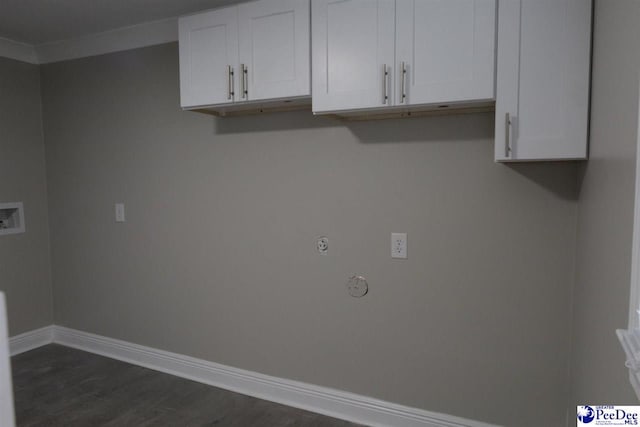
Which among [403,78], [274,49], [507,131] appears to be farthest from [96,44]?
[507,131]

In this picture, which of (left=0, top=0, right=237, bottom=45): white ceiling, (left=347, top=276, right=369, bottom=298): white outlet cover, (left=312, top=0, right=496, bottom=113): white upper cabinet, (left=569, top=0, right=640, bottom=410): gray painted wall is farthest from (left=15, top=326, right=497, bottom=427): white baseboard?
(left=0, top=0, right=237, bottom=45): white ceiling

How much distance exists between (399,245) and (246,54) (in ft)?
4.20

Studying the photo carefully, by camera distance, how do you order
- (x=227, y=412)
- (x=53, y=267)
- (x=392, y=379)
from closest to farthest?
1. (x=392, y=379)
2. (x=227, y=412)
3. (x=53, y=267)

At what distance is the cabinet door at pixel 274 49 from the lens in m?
2.22

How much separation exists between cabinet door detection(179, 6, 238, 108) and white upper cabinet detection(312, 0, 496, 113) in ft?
1.63

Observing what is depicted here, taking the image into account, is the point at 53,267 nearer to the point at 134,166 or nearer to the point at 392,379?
the point at 134,166

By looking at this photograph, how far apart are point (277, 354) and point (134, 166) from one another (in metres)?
1.66

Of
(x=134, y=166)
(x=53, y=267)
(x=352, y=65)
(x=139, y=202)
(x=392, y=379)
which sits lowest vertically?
(x=392, y=379)

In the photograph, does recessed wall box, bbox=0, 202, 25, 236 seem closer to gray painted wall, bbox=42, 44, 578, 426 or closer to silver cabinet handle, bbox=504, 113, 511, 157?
gray painted wall, bbox=42, 44, 578, 426

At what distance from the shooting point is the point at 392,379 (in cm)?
250

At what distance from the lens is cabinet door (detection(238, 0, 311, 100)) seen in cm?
222

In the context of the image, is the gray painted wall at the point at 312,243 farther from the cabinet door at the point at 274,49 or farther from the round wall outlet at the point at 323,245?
the cabinet door at the point at 274,49

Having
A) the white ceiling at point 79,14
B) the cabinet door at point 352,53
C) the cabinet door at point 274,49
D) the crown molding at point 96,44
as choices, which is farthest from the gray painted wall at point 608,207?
the crown molding at point 96,44

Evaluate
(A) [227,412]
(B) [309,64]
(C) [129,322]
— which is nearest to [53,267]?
(C) [129,322]
